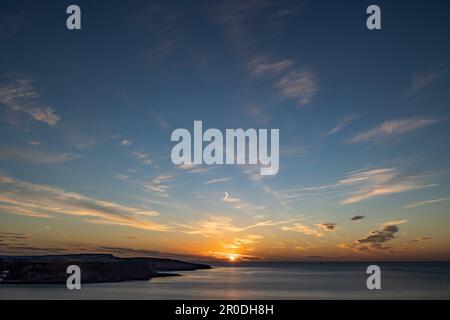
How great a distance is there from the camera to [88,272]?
89688mm
